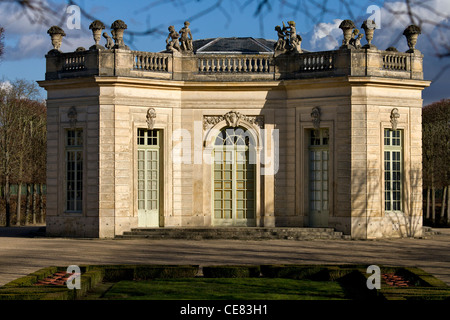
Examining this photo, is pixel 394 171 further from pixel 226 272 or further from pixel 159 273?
pixel 159 273

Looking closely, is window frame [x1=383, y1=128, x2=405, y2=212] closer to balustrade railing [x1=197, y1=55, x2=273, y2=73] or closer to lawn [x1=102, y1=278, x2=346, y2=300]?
balustrade railing [x1=197, y1=55, x2=273, y2=73]

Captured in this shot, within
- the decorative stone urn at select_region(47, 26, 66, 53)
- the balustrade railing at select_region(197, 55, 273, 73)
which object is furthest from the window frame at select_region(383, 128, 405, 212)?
the decorative stone urn at select_region(47, 26, 66, 53)

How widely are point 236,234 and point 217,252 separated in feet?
13.4

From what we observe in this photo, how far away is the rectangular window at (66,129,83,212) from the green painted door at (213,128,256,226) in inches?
170

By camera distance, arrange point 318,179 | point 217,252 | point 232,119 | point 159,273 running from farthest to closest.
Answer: point 232,119, point 318,179, point 217,252, point 159,273

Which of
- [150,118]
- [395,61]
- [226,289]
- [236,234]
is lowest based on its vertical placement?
[226,289]

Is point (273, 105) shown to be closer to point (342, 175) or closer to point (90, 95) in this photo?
point (342, 175)

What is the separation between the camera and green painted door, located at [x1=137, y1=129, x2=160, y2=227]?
25984 millimetres

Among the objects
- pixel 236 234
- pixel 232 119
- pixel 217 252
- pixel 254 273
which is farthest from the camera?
pixel 232 119

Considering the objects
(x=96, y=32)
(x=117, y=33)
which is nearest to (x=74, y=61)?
(x=96, y=32)

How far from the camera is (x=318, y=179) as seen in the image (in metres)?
26.0

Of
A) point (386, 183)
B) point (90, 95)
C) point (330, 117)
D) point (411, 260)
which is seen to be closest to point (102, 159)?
point (90, 95)

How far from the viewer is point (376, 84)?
82.2ft

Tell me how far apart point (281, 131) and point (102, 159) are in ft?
19.1
